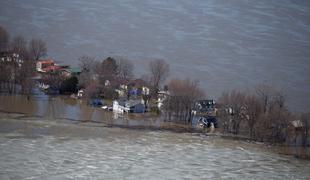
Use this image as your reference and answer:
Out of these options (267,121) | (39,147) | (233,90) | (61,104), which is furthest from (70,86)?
(39,147)

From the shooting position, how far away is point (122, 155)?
3752mm

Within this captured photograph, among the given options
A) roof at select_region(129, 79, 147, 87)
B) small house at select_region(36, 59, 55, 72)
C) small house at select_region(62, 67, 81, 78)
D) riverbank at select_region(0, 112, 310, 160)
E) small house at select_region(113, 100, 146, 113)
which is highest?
small house at select_region(36, 59, 55, 72)

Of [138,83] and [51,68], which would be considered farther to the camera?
[51,68]

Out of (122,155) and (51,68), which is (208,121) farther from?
(51,68)

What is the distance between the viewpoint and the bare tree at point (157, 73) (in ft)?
25.7

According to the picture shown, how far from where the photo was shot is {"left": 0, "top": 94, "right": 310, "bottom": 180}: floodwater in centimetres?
317

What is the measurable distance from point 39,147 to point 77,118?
7.22ft

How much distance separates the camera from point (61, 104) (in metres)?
7.09

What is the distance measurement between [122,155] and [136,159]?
165mm

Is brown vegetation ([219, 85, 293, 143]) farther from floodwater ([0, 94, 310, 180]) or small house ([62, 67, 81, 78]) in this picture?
small house ([62, 67, 81, 78])

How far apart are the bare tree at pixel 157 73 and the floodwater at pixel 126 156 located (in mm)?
2724

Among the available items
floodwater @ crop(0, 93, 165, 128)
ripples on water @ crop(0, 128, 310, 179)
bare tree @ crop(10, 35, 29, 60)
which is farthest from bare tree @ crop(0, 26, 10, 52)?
ripples on water @ crop(0, 128, 310, 179)

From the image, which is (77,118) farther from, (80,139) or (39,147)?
(39,147)

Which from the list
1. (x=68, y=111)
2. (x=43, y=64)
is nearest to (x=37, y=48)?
(x=43, y=64)
